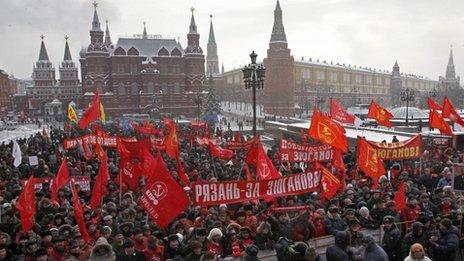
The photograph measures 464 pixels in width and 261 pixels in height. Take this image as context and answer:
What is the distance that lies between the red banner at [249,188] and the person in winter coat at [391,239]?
174 cm

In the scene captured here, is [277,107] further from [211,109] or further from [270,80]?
[211,109]

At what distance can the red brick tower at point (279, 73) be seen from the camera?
80.9m

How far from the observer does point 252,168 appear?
15.5 metres

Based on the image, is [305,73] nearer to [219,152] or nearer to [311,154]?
[219,152]

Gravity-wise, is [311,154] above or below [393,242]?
above

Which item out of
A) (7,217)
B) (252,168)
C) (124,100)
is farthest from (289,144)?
(124,100)

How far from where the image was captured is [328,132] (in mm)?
13305

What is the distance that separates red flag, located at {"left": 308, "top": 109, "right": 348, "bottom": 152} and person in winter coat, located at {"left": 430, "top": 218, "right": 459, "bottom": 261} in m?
6.05

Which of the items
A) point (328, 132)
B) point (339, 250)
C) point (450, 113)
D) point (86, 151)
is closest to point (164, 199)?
point (339, 250)

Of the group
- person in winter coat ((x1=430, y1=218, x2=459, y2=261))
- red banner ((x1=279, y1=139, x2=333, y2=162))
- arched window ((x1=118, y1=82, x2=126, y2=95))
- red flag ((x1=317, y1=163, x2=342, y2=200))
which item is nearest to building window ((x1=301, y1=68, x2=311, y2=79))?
arched window ((x1=118, y1=82, x2=126, y2=95))

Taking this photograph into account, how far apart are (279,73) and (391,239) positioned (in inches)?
2995

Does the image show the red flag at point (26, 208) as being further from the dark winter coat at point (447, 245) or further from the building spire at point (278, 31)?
the building spire at point (278, 31)

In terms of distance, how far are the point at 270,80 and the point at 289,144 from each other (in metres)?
70.3

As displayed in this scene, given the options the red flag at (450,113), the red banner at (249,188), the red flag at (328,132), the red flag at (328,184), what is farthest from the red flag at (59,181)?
the red flag at (450,113)
